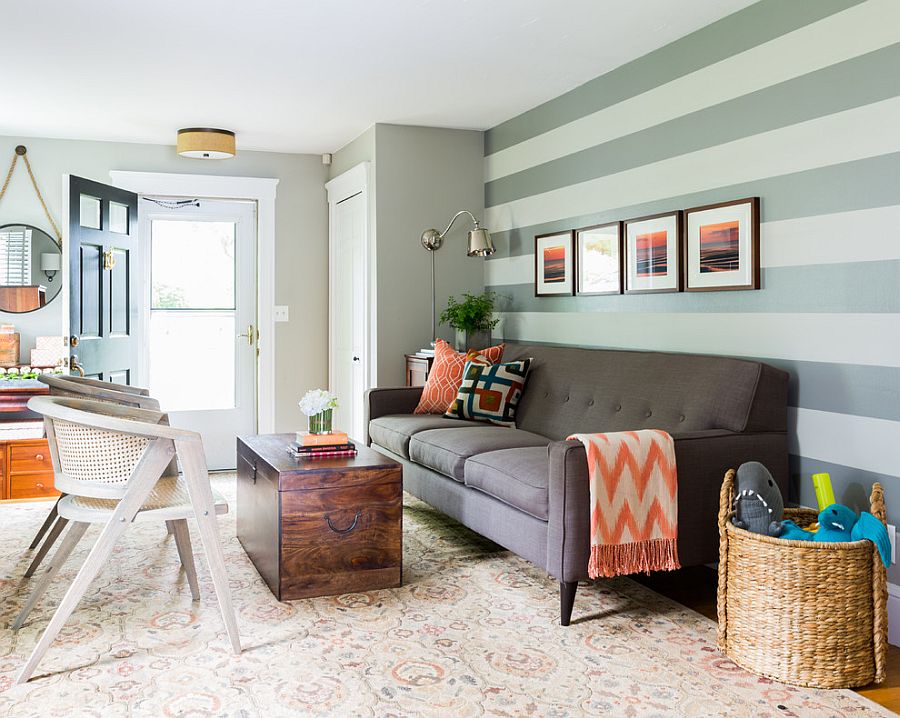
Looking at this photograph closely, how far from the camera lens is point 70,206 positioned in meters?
4.85

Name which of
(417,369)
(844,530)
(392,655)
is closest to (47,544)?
(392,655)

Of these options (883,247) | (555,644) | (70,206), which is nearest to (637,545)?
(555,644)

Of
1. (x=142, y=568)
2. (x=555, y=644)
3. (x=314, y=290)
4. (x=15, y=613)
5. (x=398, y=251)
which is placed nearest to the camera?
(x=555, y=644)

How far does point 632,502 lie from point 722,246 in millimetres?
1268

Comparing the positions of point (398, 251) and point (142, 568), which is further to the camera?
point (398, 251)

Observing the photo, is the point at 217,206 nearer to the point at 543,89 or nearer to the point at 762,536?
the point at 543,89

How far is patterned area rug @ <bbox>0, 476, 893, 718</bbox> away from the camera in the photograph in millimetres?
2307

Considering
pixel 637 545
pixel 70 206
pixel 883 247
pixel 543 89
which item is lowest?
pixel 637 545

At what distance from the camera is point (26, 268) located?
5.60m

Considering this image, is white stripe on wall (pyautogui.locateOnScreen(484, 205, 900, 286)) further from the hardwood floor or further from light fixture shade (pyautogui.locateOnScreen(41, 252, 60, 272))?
light fixture shade (pyautogui.locateOnScreen(41, 252, 60, 272))

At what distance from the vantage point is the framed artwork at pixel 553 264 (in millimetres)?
4617

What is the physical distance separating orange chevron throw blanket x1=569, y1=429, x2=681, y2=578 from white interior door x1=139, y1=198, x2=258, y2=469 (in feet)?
13.0

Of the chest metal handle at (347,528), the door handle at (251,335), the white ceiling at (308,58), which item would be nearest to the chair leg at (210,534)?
the chest metal handle at (347,528)

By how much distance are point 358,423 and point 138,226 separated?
6.66 feet
